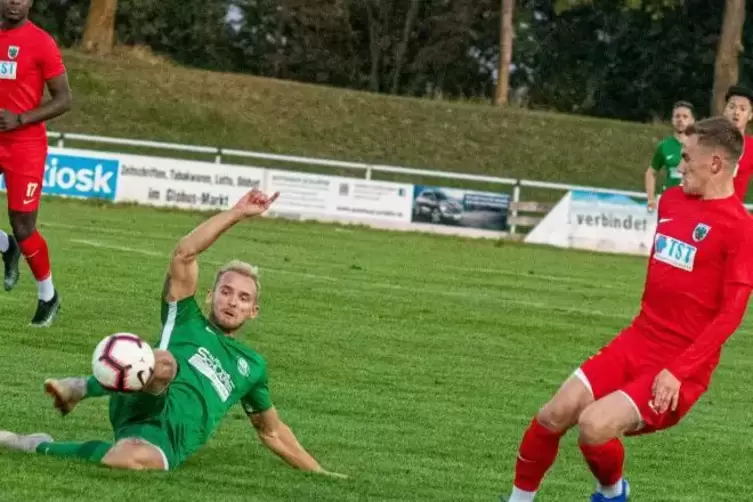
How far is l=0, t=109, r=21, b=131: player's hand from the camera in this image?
12.6 meters

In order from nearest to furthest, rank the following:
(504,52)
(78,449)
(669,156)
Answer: (78,449), (669,156), (504,52)

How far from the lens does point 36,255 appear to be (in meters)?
13.0

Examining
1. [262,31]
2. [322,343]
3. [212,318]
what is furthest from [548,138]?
[212,318]

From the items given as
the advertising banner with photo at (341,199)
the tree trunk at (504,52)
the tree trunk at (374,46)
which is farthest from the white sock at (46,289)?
the tree trunk at (374,46)

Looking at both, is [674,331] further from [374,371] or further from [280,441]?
[374,371]

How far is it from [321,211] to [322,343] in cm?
1744

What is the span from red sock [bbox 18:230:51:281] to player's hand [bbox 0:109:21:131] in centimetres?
91

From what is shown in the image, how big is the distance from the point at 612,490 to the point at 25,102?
264 inches

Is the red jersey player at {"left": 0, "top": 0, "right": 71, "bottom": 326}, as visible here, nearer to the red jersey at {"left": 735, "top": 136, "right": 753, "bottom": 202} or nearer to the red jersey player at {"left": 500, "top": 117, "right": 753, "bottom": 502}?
the red jersey at {"left": 735, "top": 136, "right": 753, "bottom": 202}

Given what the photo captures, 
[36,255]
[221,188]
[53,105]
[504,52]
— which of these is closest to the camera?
[53,105]

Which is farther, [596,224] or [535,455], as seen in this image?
[596,224]

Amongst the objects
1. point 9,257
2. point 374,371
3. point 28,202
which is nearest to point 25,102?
point 28,202

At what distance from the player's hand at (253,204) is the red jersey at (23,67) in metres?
5.14

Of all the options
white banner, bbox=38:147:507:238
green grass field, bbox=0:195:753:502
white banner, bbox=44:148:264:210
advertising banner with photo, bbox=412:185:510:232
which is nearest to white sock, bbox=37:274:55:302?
green grass field, bbox=0:195:753:502
